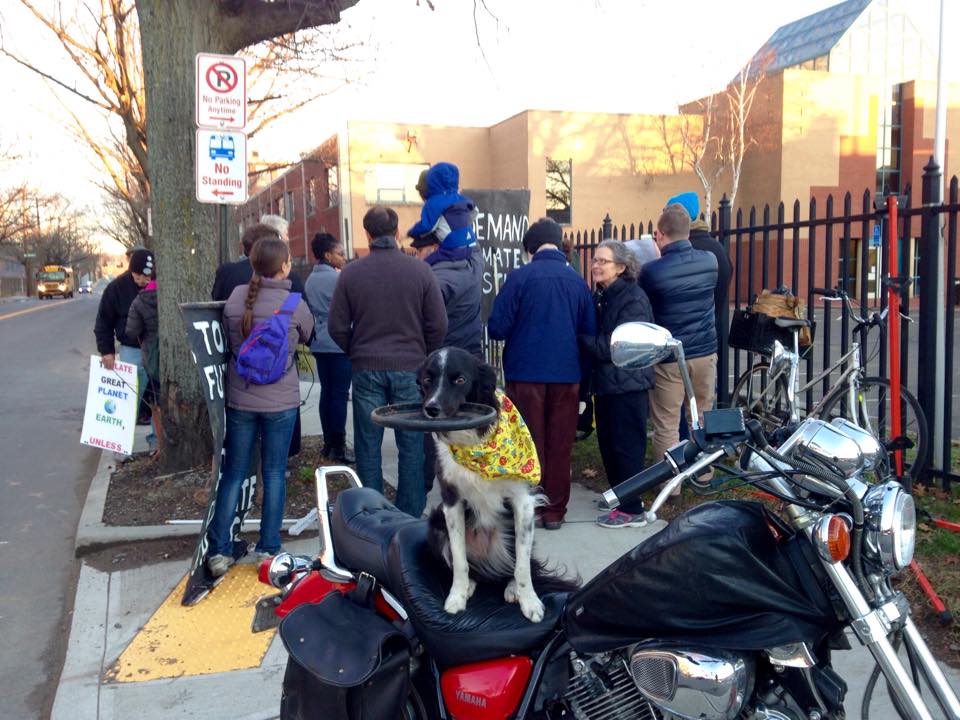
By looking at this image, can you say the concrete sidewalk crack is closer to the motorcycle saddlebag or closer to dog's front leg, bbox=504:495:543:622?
the motorcycle saddlebag

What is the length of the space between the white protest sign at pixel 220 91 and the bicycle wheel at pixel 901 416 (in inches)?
192

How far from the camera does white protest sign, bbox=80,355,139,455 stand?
22.1 feet

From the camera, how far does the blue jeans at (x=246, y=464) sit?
4.67 metres

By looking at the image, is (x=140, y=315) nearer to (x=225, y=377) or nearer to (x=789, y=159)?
(x=225, y=377)

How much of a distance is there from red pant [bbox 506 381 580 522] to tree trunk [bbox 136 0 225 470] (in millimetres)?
2783

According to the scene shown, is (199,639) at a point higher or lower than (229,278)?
lower

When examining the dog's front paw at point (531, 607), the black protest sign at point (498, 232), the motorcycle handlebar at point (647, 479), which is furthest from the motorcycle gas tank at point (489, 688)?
the black protest sign at point (498, 232)

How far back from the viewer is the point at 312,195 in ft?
129

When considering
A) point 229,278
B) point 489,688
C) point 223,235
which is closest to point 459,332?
point 229,278

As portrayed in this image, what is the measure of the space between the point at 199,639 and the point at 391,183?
92.4 feet

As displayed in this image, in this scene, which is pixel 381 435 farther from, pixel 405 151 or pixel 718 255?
pixel 405 151

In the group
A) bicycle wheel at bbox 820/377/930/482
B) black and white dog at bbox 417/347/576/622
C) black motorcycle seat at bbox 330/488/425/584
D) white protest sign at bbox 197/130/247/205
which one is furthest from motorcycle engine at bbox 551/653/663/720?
white protest sign at bbox 197/130/247/205

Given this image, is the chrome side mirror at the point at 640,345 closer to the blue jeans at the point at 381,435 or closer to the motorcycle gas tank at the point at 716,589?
the motorcycle gas tank at the point at 716,589

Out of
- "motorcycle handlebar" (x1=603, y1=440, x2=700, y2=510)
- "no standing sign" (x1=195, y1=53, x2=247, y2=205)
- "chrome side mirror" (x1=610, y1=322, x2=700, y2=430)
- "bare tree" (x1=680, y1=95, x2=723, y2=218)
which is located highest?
"bare tree" (x1=680, y1=95, x2=723, y2=218)
